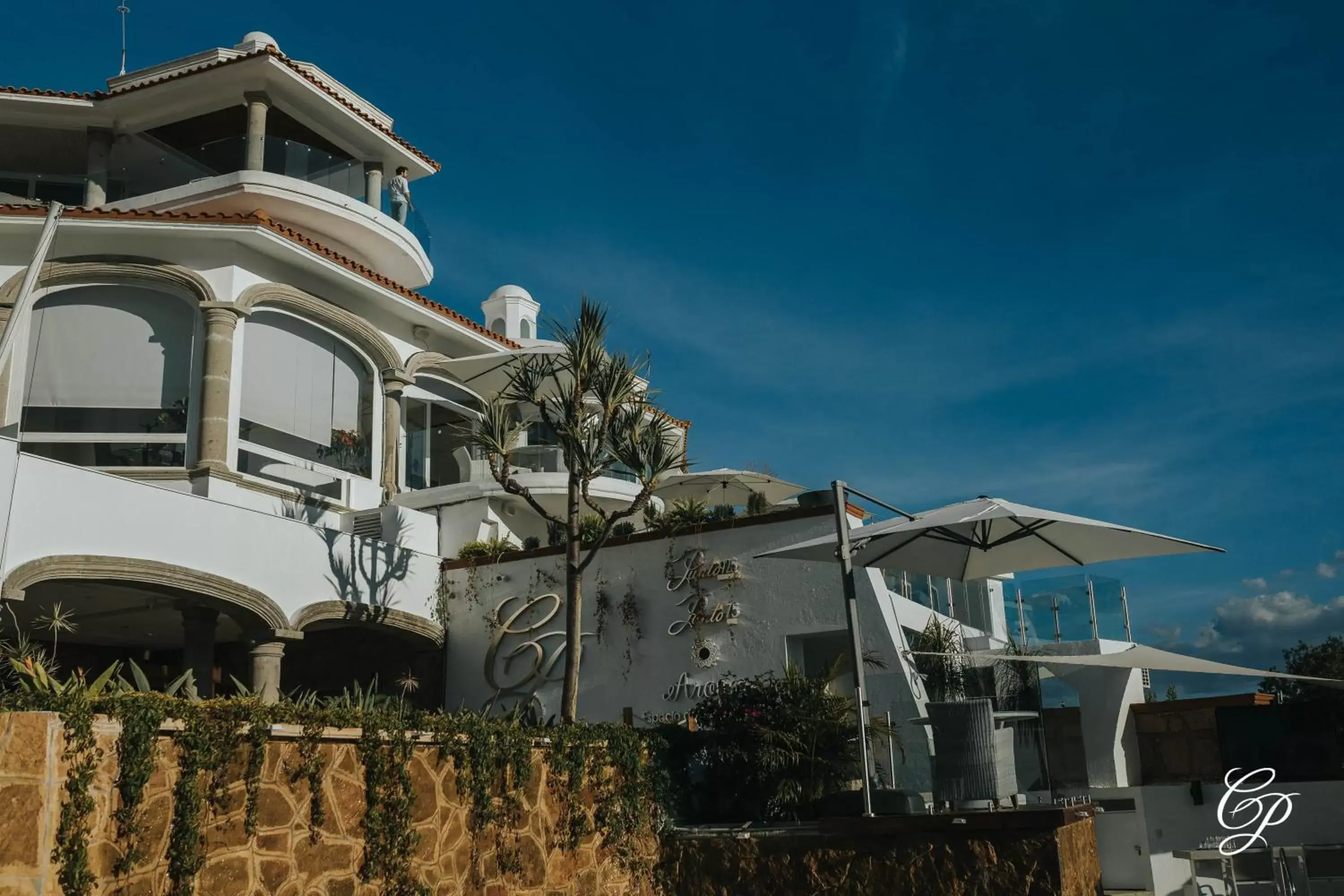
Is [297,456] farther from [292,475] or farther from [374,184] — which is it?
[374,184]

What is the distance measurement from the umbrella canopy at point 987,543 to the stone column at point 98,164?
1438cm

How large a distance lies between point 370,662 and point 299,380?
16.0ft

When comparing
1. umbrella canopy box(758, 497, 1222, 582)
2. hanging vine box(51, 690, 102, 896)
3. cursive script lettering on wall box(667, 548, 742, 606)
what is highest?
cursive script lettering on wall box(667, 548, 742, 606)

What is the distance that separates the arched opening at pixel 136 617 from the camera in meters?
14.7

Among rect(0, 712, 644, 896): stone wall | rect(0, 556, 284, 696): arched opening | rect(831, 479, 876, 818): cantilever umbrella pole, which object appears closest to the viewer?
rect(0, 712, 644, 896): stone wall

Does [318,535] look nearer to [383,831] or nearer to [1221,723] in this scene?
[383,831]

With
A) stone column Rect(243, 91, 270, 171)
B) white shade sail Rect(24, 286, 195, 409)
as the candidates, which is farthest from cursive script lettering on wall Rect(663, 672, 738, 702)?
stone column Rect(243, 91, 270, 171)

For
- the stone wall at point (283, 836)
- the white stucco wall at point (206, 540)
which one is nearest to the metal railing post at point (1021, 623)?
the stone wall at point (283, 836)

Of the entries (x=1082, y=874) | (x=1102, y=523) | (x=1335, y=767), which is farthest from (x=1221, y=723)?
(x=1082, y=874)

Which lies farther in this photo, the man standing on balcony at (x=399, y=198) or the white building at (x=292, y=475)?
the man standing on balcony at (x=399, y=198)

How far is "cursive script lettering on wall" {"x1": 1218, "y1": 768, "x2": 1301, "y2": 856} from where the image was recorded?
13547mm

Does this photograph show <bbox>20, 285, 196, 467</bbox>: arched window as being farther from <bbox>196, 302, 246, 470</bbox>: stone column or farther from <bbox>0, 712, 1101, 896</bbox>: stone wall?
<bbox>0, 712, 1101, 896</bbox>: stone wall

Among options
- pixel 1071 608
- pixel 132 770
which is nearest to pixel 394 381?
pixel 1071 608

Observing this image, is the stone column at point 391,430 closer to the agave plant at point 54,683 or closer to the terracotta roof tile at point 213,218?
the terracotta roof tile at point 213,218
